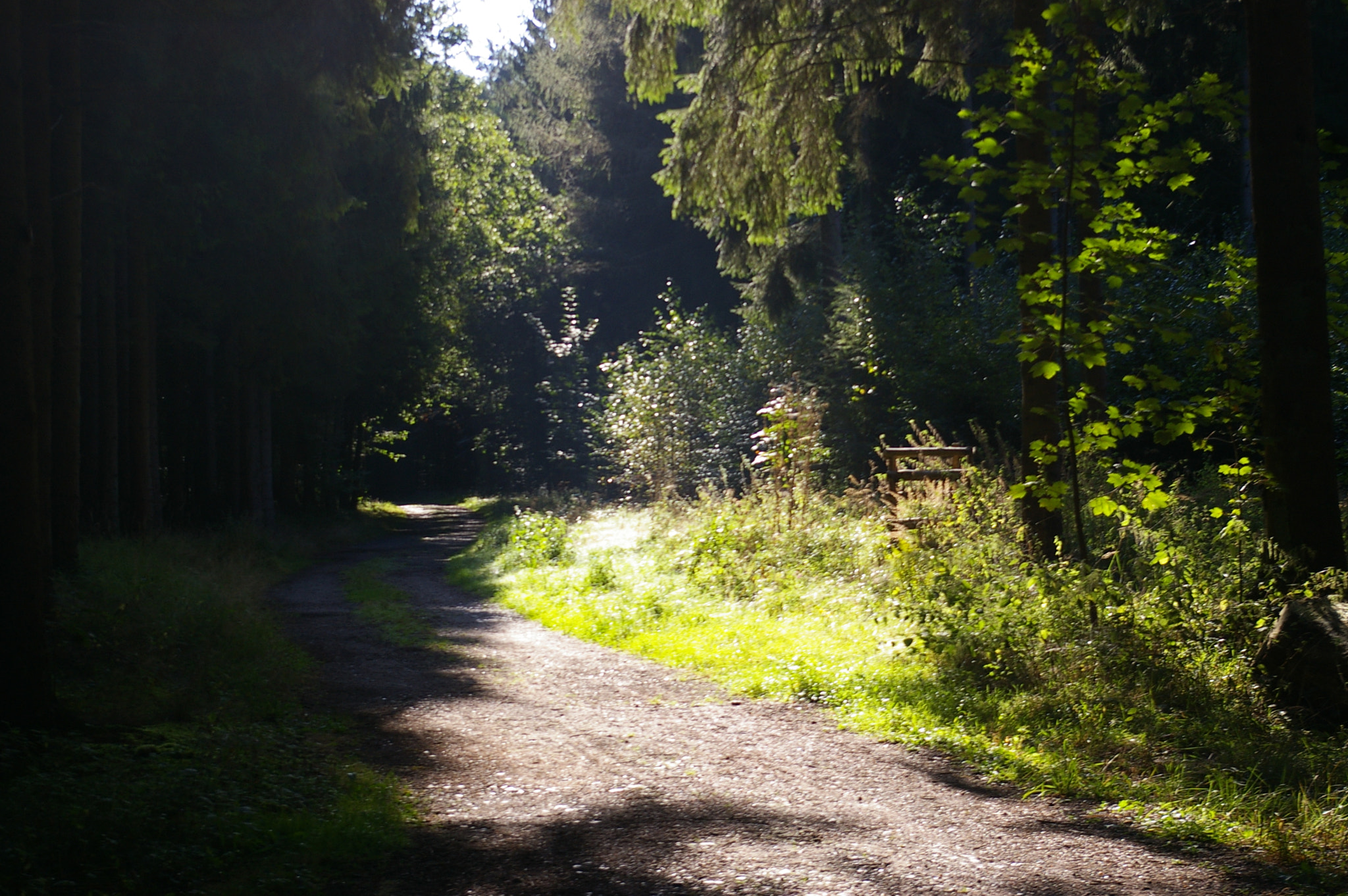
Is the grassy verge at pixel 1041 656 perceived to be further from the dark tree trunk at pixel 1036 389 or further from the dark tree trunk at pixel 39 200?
the dark tree trunk at pixel 39 200

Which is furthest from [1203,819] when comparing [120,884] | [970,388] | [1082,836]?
[970,388]

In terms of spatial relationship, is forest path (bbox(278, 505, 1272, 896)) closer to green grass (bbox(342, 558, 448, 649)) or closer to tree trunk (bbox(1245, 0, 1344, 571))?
green grass (bbox(342, 558, 448, 649))

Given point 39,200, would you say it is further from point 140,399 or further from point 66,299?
point 140,399

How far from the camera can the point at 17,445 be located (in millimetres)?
5961

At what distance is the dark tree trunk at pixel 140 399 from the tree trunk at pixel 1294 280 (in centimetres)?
1390

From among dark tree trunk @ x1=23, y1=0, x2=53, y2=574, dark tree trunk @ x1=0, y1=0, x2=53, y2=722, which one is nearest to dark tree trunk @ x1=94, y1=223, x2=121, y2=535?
dark tree trunk @ x1=23, y1=0, x2=53, y2=574

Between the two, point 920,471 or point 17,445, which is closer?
point 17,445

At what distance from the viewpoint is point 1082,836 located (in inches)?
188

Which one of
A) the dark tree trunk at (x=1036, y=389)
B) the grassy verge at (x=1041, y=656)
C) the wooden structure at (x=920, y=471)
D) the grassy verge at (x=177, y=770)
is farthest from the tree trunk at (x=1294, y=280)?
the grassy verge at (x=177, y=770)

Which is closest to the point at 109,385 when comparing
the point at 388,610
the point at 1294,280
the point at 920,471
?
the point at 388,610

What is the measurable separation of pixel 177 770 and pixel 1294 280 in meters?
7.02

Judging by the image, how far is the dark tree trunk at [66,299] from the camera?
9836mm

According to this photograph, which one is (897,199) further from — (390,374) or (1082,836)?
(1082,836)

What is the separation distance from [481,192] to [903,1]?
105 ft
